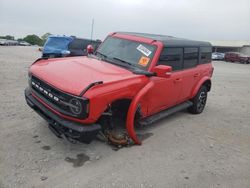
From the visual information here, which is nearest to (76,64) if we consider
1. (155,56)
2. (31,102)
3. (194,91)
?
(31,102)

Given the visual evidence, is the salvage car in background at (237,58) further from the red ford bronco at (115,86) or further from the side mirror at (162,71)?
the side mirror at (162,71)

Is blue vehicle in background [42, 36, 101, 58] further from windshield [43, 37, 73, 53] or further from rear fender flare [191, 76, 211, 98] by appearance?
rear fender flare [191, 76, 211, 98]

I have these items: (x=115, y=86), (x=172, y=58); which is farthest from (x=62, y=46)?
(x=115, y=86)

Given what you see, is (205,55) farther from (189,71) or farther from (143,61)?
(143,61)

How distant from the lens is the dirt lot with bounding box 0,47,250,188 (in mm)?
3871

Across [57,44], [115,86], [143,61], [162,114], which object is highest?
[57,44]

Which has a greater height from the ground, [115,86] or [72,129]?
[115,86]

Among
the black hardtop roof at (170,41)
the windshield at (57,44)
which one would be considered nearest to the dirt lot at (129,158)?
the black hardtop roof at (170,41)

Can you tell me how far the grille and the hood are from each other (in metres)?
0.08

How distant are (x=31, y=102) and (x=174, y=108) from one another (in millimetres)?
3094

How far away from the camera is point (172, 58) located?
19.2 feet

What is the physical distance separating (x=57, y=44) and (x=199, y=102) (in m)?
8.45

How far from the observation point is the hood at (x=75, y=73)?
4172 millimetres

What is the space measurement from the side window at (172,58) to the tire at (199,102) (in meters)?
1.37
